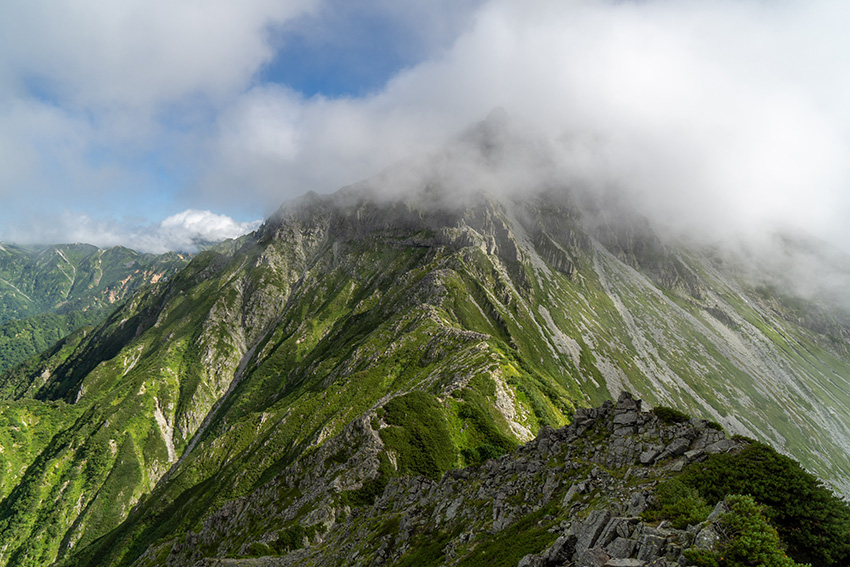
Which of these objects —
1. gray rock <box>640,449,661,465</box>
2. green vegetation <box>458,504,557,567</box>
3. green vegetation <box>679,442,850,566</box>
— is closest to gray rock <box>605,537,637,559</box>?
green vegetation <box>458,504,557,567</box>

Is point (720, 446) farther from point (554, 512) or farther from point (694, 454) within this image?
point (554, 512)

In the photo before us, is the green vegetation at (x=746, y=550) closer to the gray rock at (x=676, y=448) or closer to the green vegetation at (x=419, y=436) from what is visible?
the gray rock at (x=676, y=448)

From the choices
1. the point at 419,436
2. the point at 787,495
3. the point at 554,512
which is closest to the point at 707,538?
the point at 787,495

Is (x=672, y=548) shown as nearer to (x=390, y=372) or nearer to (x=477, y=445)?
(x=477, y=445)

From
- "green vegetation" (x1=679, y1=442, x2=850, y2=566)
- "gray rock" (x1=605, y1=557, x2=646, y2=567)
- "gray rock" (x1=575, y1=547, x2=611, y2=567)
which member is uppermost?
"gray rock" (x1=575, y1=547, x2=611, y2=567)

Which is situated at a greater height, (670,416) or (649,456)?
(670,416)

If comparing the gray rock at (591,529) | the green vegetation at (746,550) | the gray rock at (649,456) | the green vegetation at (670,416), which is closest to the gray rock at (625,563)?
the green vegetation at (746,550)

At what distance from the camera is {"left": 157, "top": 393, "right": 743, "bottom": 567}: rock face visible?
75.2 feet

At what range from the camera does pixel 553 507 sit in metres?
35.1

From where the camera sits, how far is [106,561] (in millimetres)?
177250

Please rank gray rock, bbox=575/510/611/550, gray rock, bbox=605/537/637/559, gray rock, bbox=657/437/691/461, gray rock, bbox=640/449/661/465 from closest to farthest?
gray rock, bbox=605/537/637/559, gray rock, bbox=575/510/611/550, gray rock, bbox=657/437/691/461, gray rock, bbox=640/449/661/465

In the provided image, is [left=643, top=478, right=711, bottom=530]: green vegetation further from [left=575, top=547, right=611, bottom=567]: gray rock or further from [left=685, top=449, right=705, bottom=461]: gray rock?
[left=685, top=449, right=705, bottom=461]: gray rock

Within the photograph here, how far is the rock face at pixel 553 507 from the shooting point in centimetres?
2292

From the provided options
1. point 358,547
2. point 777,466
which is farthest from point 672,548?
point 358,547
